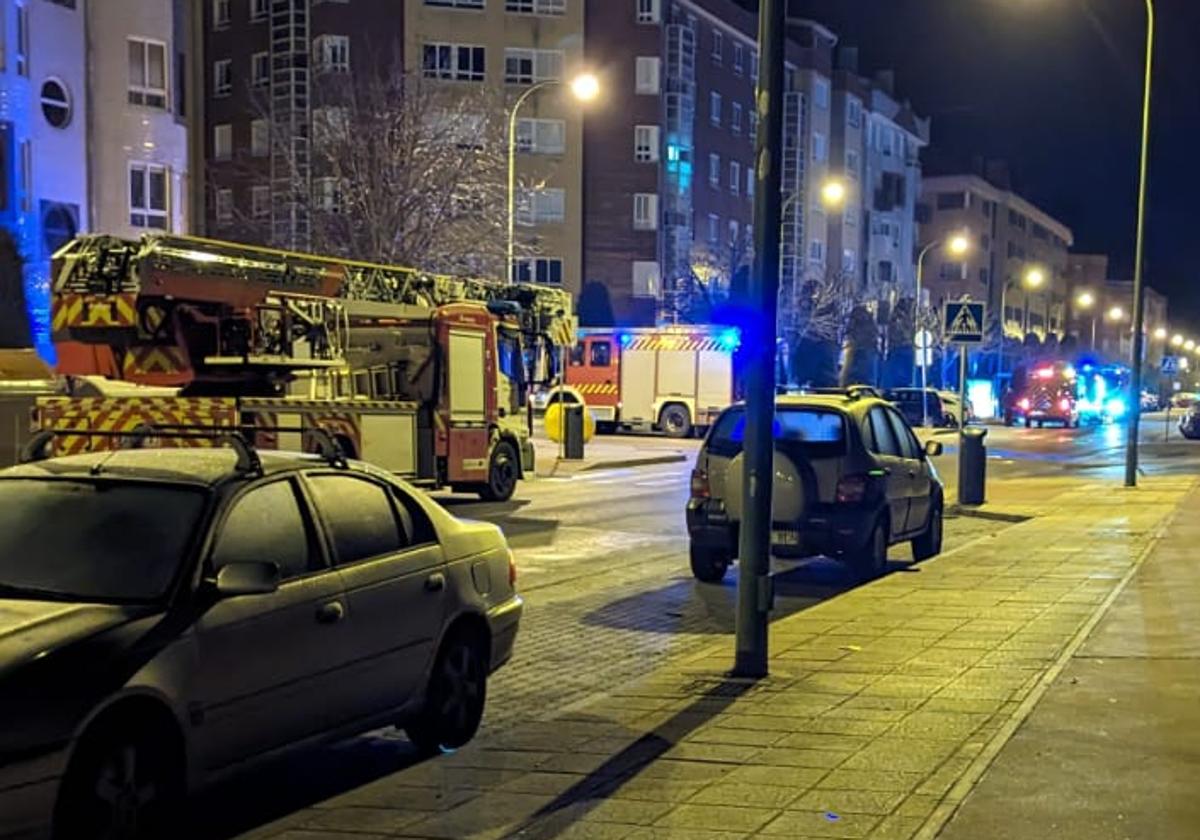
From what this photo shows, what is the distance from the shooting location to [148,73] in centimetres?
3809

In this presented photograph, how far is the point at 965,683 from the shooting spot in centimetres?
769

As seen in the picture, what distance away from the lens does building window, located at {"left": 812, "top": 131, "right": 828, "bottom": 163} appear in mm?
73025

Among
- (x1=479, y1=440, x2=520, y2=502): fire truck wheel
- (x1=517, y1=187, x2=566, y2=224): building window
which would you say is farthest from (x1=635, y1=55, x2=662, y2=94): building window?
(x1=479, y1=440, x2=520, y2=502): fire truck wheel

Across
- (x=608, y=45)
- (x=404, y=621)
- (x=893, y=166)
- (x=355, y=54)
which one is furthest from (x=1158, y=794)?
(x=893, y=166)

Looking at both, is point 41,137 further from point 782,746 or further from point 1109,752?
point 1109,752

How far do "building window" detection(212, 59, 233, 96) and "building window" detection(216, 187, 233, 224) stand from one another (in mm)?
5093

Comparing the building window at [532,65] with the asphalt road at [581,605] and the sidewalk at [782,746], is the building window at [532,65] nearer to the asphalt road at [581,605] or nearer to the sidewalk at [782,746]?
the asphalt road at [581,605]

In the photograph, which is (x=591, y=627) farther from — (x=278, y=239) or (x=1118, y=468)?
(x=278, y=239)

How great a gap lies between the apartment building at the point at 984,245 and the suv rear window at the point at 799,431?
84.8 metres

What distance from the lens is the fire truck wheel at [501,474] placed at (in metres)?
20.1

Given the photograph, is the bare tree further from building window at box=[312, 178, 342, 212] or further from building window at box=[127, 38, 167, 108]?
building window at box=[127, 38, 167, 108]

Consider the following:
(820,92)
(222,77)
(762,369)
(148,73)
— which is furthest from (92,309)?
(820,92)

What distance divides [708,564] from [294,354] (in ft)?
26.6

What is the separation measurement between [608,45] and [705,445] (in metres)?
48.6
